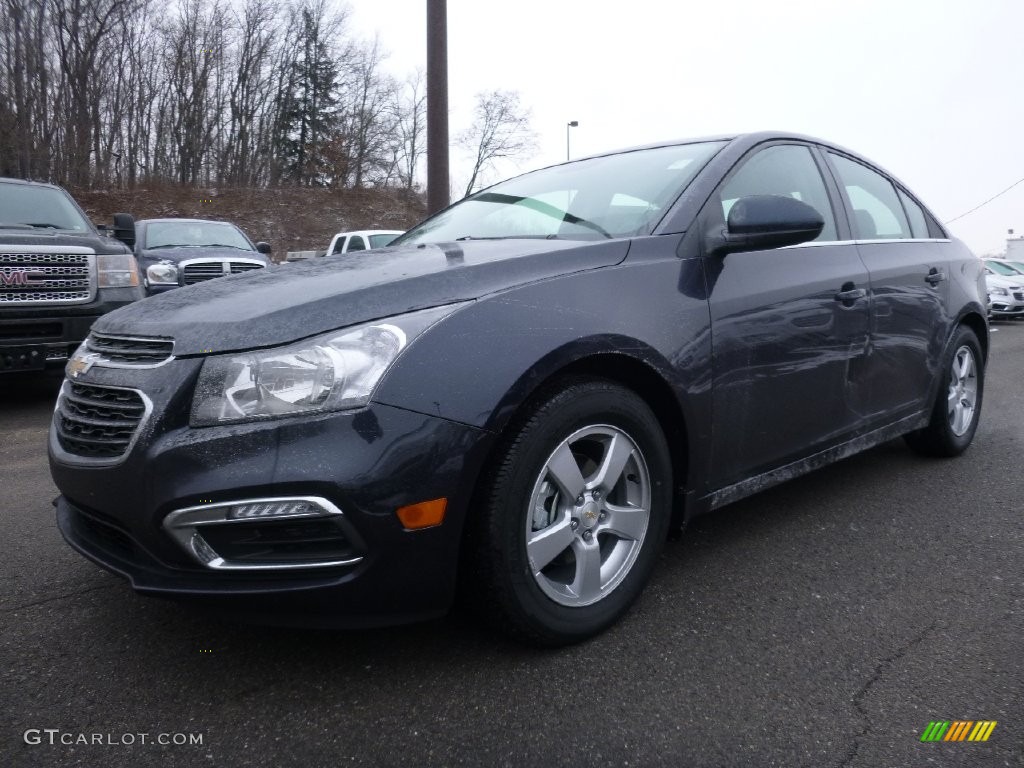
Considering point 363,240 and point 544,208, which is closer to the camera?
point 544,208

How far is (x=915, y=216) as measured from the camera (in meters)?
3.99

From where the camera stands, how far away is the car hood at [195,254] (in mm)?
9742

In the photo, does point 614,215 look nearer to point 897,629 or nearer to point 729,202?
point 729,202

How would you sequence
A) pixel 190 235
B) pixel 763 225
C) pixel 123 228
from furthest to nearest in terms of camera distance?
pixel 190 235 < pixel 123 228 < pixel 763 225

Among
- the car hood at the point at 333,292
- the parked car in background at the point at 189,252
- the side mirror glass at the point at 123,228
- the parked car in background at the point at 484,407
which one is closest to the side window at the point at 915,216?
the parked car in background at the point at 484,407

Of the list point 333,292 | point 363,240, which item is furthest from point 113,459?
point 363,240

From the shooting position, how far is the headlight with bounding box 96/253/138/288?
586 centimetres

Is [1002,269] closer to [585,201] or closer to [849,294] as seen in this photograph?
[849,294]

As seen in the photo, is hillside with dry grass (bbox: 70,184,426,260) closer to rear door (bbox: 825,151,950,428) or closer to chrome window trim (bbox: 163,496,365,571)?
rear door (bbox: 825,151,950,428)

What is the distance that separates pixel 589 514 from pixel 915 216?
2839 millimetres

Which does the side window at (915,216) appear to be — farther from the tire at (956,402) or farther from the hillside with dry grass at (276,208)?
the hillside with dry grass at (276,208)

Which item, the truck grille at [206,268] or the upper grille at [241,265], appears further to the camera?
the upper grille at [241,265]

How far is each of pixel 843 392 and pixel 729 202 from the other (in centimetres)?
90

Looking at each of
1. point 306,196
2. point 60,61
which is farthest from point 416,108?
point 60,61
